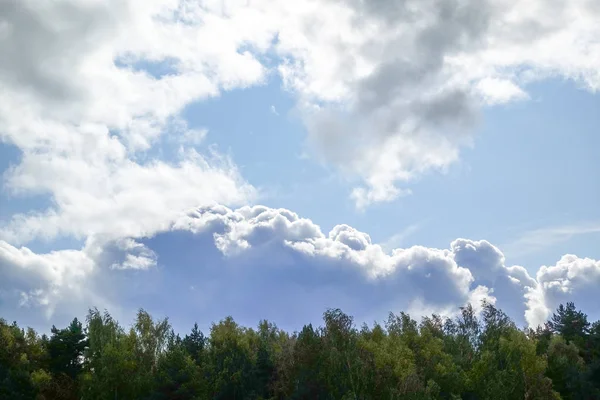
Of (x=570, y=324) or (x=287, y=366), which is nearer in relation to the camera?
(x=287, y=366)

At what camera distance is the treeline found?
72.5 meters

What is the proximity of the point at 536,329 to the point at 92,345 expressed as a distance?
76.0 metres

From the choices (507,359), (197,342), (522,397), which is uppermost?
(197,342)

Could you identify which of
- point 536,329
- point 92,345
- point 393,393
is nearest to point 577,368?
point 536,329

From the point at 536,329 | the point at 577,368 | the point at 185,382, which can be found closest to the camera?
the point at 185,382

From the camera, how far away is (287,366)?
78000mm

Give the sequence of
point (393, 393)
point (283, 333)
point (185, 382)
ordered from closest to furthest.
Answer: point (393, 393)
point (185, 382)
point (283, 333)

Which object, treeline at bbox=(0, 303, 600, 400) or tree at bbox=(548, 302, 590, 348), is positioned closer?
treeline at bbox=(0, 303, 600, 400)

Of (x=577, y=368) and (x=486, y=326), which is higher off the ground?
(x=486, y=326)

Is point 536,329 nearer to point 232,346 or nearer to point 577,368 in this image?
point 577,368

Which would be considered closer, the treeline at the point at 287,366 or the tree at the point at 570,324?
the treeline at the point at 287,366

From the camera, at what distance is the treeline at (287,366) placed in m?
72.5

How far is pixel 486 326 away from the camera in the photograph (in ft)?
338

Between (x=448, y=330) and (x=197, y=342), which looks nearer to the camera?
(x=197, y=342)
